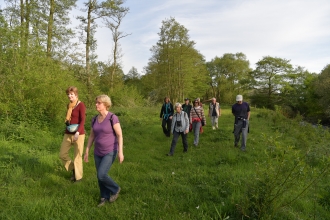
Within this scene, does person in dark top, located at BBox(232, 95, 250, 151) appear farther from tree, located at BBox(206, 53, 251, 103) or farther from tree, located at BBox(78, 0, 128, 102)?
tree, located at BBox(206, 53, 251, 103)

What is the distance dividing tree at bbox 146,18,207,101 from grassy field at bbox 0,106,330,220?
861 inches

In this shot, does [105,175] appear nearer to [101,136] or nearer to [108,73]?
[101,136]

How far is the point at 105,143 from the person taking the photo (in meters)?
3.91

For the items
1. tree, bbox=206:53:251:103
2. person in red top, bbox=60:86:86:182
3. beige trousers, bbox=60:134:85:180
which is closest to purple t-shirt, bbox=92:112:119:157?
person in red top, bbox=60:86:86:182

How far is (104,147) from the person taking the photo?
154 inches

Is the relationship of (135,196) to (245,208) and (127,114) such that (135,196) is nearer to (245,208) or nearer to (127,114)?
(245,208)

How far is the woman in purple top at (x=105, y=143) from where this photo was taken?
389 cm

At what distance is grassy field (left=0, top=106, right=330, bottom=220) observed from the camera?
308cm

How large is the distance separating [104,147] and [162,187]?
148cm

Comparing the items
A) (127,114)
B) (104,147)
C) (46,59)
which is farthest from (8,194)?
(127,114)

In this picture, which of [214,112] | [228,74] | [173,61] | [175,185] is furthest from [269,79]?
[175,185]

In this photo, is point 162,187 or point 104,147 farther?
point 162,187

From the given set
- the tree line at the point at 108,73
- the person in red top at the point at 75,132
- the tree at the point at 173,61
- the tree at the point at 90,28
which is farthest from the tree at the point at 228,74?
the person in red top at the point at 75,132

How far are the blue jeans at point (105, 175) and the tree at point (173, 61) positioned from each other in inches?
984
